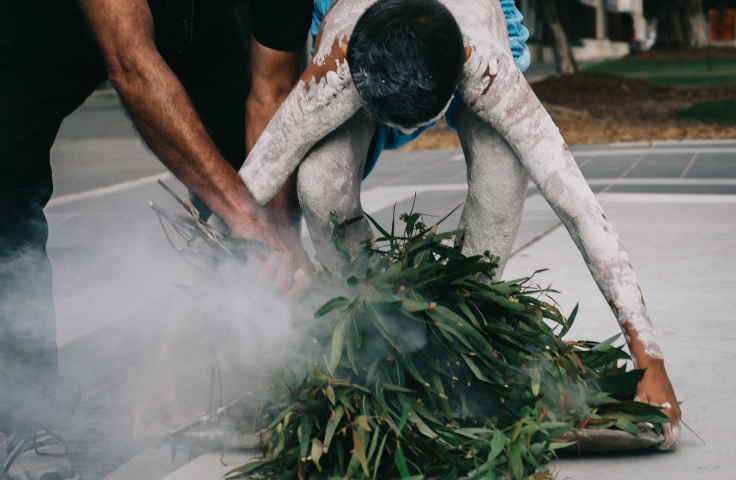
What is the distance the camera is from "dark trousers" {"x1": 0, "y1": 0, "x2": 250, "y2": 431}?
225 cm

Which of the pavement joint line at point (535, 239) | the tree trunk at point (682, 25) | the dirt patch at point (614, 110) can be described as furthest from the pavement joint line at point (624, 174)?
the tree trunk at point (682, 25)

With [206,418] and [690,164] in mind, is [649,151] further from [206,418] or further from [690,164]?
[206,418]

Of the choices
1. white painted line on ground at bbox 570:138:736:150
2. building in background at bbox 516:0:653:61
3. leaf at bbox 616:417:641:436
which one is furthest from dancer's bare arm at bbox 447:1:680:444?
building in background at bbox 516:0:653:61

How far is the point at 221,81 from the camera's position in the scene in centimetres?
274

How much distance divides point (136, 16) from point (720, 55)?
29.9 m

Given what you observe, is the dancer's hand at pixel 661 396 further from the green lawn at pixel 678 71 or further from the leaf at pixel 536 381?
the green lawn at pixel 678 71

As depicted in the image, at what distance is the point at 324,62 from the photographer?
7.53 ft

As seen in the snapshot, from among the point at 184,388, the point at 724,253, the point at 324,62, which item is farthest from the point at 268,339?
the point at 724,253

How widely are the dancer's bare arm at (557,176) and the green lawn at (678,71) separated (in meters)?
16.2

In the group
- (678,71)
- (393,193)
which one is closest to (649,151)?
(393,193)

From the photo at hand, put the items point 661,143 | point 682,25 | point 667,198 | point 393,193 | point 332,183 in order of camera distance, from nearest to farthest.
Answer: point 332,183 → point 667,198 → point 393,193 → point 661,143 → point 682,25

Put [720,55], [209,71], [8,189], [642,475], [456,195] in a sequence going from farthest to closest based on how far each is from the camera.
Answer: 1. [720,55]
2. [456,195]
3. [209,71]
4. [8,189]
5. [642,475]

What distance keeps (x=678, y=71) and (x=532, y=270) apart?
20.7 m

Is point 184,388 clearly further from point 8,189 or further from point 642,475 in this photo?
point 642,475
